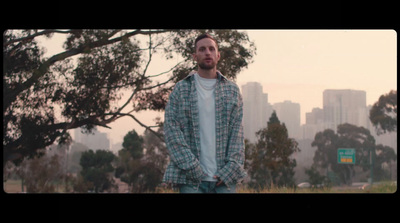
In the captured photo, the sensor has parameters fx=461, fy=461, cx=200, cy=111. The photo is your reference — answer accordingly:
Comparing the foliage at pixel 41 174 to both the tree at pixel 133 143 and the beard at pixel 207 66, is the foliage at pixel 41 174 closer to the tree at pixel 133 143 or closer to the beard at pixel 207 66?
the tree at pixel 133 143

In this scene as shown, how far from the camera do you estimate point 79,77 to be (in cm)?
1022

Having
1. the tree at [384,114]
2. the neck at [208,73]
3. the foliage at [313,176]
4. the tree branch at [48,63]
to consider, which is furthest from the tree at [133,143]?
the neck at [208,73]

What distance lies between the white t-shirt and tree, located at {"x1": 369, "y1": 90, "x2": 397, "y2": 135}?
13.0 m

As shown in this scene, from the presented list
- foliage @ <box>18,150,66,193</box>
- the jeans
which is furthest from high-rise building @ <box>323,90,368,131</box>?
the jeans

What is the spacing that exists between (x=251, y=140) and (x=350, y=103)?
3462 mm

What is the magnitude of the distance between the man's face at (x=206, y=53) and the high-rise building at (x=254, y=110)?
334 inches

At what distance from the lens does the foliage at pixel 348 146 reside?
46.4 ft

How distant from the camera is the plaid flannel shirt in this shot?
7.52 feet

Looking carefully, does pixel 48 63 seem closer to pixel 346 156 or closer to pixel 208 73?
pixel 208 73

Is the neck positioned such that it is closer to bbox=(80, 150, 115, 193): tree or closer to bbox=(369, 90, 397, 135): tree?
bbox=(80, 150, 115, 193): tree

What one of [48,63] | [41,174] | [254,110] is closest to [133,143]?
[41,174]
